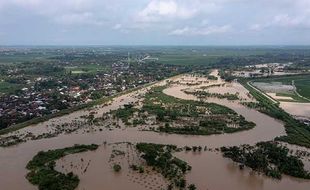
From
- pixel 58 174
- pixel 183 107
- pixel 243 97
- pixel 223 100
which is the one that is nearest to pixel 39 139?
pixel 58 174

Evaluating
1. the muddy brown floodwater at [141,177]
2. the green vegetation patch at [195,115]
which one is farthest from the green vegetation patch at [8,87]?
the green vegetation patch at [195,115]

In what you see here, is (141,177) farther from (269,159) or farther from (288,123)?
(288,123)

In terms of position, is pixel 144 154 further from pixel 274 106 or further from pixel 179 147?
pixel 274 106

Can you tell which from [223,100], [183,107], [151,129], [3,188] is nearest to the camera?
[3,188]

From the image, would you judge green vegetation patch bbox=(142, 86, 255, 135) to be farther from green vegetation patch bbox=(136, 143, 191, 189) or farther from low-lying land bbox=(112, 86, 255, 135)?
green vegetation patch bbox=(136, 143, 191, 189)

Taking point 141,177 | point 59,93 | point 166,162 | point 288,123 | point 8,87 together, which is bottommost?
point 8,87

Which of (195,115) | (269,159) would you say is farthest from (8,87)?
(269,159)

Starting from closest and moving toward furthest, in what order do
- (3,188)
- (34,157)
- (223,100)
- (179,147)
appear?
1. (3,188)
2. (34,157)
3. (179,147)
4. (223,100)
